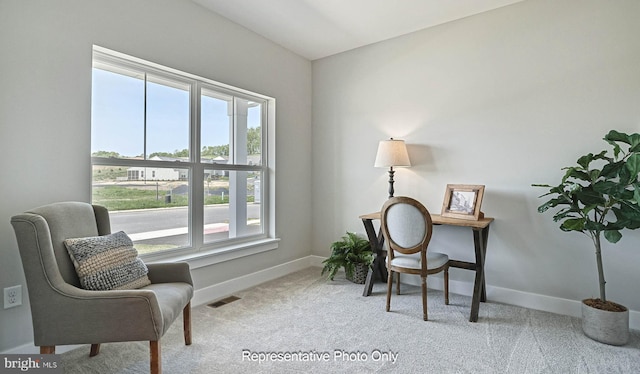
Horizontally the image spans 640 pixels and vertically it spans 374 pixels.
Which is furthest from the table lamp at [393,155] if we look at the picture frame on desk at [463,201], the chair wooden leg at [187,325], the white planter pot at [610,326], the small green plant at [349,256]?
the chair wooden leg at [187,325]

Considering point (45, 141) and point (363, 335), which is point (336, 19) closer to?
point (45, 141)

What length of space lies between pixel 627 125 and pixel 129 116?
147 inches

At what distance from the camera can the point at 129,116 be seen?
252 cm

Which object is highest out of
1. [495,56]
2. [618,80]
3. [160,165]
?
[495,56]

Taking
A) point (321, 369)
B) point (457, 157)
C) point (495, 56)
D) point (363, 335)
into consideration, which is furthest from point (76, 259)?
point (495, 56)

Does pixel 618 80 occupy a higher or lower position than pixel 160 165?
higher

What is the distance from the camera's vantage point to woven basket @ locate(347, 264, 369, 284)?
3387 mm

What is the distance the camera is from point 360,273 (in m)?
3.39

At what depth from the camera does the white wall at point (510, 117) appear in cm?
251

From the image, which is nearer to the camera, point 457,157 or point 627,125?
point 627,125

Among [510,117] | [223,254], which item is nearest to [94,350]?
[223,254]

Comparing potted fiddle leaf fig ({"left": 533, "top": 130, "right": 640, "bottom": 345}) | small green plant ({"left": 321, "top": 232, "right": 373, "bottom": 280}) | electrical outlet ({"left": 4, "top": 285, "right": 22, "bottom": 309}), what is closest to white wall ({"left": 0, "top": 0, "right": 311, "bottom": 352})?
electrical outlet ({"left": 4, "top": 285, "right": 22, "bottom": 309})

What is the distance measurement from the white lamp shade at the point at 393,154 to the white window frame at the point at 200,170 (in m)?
1.21

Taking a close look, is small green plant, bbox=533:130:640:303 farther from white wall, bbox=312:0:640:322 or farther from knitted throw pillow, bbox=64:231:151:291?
knitted throw pillow, bbox=64:231:151:291
